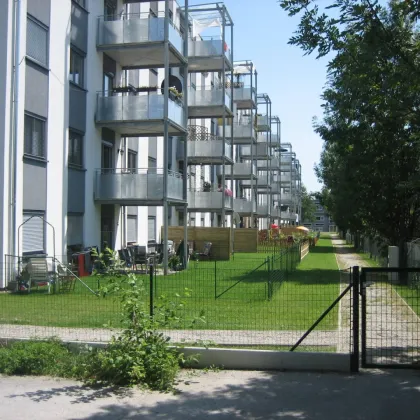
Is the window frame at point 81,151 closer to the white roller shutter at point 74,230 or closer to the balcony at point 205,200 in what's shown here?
the white roller shutter at point 74,230

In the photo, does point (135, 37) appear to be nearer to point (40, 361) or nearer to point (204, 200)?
point (204, 200)

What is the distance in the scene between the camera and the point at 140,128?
23578 mm

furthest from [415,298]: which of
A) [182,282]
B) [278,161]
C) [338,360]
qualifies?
[278,161]

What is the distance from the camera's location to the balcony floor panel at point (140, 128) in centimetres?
2222

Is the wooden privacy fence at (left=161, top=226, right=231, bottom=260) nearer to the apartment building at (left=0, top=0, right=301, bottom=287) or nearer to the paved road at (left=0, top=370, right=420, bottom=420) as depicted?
the apartment building at (left=0, top=0, right=301, bottom=287)

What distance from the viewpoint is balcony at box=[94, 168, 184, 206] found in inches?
860

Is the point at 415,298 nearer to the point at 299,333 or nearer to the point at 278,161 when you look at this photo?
the point at 299,333

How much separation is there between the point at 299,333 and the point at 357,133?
4058mm

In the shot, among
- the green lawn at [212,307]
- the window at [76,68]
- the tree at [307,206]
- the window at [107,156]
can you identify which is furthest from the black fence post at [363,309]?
the tree at [307,206]

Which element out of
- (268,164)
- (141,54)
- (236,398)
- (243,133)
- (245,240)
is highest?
(243,133)

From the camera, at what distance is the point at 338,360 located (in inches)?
300

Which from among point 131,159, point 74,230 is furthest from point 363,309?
point 131,159

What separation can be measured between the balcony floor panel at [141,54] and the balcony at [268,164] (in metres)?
30.5

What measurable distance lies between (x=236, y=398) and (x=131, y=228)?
20863 mm
